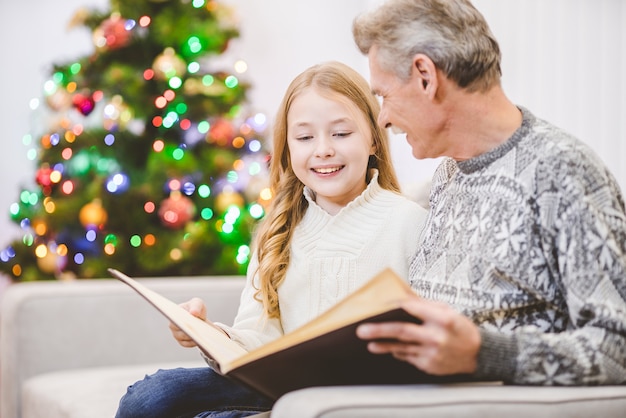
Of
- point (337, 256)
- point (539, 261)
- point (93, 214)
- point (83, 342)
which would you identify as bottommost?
point (83, 342)

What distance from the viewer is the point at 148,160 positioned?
3631 mm

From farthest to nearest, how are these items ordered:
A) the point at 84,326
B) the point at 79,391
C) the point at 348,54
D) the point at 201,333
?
the point at 348,54 < the point at 84,326 < the point at 79,391 < the point at 201,333

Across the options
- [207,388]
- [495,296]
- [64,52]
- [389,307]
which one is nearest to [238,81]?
[64,52]

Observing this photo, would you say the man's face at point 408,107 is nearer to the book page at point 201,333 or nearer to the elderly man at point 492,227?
the elderly man at point 492,227

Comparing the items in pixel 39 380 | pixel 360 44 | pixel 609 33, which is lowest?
pixel 39 380

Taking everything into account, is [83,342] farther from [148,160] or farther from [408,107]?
[408,107]

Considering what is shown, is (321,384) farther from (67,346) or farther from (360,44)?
(67,346)

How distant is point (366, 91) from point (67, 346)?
1.24m

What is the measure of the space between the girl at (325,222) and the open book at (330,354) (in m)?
0.48

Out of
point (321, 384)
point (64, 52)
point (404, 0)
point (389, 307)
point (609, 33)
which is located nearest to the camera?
point (389, 307)

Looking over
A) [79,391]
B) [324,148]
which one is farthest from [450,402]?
[79,391]

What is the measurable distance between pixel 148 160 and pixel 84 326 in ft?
4.35

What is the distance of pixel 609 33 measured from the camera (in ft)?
10.7

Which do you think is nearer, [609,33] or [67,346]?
[67,346]
